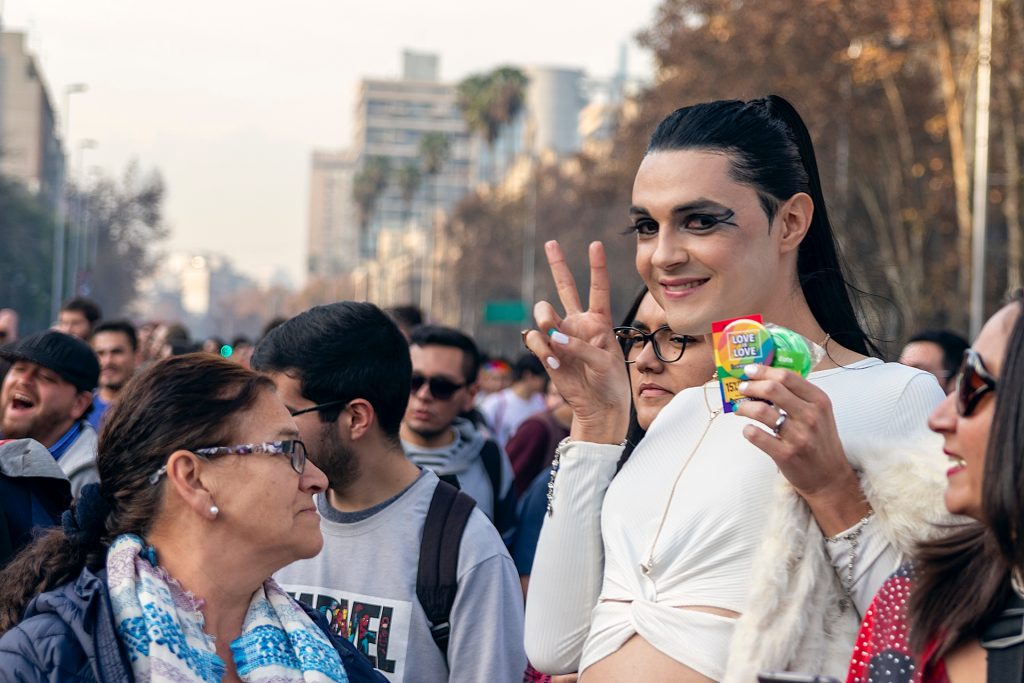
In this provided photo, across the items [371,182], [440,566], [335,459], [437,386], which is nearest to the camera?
[440,566]

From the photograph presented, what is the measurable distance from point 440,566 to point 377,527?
0.89ft

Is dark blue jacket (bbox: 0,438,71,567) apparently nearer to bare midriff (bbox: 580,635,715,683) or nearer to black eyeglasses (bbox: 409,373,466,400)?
bare midriff (bbox: 580,635,715,683)

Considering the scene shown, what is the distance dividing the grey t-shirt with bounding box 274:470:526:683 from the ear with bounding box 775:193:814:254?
1.30 meters

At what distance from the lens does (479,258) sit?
65.6m

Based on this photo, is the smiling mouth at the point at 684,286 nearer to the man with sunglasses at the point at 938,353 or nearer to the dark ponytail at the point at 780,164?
the dark ponytail at the point at 780,164

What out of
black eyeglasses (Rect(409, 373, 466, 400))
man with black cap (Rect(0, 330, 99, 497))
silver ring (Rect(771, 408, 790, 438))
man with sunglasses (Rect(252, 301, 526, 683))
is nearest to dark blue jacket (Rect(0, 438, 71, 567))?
man with sunglasses (Rect(252, 301, 526, 683))

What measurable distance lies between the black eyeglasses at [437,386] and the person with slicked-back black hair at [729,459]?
3966mm

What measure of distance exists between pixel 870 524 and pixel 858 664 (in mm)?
291

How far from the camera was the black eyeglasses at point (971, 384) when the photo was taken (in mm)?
2402

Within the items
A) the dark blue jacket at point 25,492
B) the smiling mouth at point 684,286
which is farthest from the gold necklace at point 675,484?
the dark blue jacket at point 25,492

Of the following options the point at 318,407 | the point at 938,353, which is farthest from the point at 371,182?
the point at 318,407

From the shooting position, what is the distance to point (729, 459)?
3.05 meters

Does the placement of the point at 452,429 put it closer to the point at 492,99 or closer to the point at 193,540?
the point at 193,540

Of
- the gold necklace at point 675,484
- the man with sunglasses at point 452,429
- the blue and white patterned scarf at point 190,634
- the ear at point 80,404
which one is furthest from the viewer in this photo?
the man with sunglasses at point 452,429
